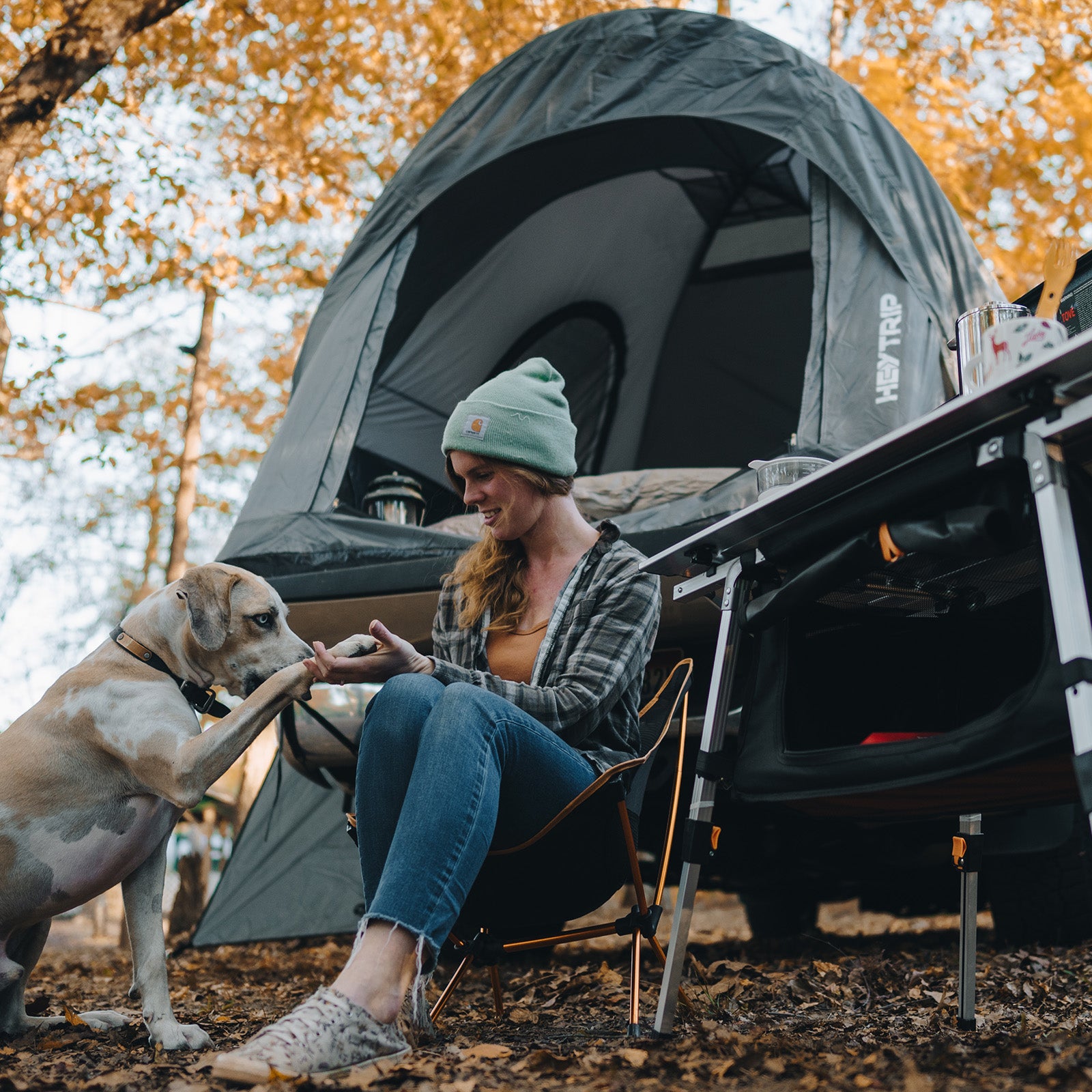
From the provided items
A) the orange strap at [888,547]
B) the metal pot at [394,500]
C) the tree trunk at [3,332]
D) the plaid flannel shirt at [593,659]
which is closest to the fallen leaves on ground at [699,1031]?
the plaid flannel shirt at [593,659]

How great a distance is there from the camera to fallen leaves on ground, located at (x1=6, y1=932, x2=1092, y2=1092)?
1.46 metres

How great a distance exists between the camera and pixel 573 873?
2037 mm

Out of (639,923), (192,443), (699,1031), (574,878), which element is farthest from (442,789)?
(192,443)

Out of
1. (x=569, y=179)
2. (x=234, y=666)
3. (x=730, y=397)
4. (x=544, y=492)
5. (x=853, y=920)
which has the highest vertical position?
(x=569, y=179)

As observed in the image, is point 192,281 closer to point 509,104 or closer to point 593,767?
point 509,104

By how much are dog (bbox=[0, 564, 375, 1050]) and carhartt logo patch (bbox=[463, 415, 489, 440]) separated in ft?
1.76

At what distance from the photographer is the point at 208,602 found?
2529 mm

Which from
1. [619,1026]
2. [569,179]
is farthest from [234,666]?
[569,179]

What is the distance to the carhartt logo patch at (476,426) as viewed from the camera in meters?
2.34

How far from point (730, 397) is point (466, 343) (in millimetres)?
1629

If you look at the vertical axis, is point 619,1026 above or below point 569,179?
below

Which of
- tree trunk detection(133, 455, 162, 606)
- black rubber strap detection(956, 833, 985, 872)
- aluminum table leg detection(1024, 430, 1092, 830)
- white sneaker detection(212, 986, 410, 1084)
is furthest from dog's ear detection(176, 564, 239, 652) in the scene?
tree trunk detection(133, 455, 162, 606)

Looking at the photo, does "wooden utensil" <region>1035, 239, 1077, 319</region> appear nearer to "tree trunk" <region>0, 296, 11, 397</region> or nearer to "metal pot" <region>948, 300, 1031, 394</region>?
"metal pot" <region>948, 300, 1031, 394</region>

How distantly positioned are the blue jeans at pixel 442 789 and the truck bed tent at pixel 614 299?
1404 mm
